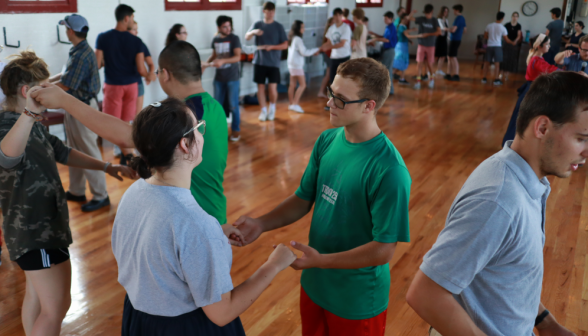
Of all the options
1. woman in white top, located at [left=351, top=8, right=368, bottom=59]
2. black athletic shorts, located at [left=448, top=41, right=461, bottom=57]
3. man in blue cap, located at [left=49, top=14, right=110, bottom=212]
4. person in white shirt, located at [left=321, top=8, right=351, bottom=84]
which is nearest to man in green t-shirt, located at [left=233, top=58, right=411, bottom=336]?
man in blue cap, located at [left=49, top=14, right=110, bottom=212]

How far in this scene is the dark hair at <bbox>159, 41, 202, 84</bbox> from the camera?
2316 mm

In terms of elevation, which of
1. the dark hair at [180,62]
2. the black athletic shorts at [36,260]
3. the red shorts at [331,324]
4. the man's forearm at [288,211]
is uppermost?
the dark hair at [180,62]

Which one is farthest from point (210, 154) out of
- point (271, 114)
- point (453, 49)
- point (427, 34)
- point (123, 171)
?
point (453, 49)

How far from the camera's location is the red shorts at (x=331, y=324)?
1811mm

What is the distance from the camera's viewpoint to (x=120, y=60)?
512cm

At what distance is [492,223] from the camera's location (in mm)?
1125

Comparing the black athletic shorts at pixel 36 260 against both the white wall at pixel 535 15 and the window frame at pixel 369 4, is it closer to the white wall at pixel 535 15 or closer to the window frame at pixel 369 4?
the window frame at pixel 369 4

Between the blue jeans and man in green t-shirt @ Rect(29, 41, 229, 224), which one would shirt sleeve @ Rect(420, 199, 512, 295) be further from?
the blue jeans

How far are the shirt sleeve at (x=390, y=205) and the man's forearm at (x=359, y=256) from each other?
0.03 meters

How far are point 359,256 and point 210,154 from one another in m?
0.95

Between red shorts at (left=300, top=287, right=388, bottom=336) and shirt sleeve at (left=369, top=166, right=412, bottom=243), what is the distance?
0.40 meters

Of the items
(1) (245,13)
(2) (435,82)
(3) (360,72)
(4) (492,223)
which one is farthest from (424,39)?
(4) (492,223)

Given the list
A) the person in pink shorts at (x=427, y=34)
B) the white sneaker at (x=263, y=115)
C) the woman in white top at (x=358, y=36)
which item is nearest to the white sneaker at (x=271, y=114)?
the white sneaker at (x=263, y=115)

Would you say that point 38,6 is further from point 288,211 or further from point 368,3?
point 368,3
